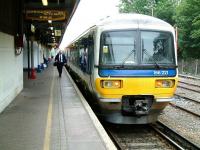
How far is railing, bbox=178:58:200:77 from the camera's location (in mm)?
42209

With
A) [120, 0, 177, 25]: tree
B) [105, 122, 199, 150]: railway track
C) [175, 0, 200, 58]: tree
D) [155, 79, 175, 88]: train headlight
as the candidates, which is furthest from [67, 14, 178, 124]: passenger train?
[120, 0, 177, 25]: tree

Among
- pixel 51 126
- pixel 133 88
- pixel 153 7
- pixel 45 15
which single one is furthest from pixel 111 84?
pixel 153 7

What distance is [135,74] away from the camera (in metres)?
11.7

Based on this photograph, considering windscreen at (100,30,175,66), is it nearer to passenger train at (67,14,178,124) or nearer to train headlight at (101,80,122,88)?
passenger train at (67,14,178,124)

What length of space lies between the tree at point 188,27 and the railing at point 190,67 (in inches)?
31.1

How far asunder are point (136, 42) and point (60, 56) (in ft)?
50.7

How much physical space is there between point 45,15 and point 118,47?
29.2 ft

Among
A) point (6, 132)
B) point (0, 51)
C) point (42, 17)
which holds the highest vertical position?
point (42, 17)

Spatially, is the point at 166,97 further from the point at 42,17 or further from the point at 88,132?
the point at 42,17

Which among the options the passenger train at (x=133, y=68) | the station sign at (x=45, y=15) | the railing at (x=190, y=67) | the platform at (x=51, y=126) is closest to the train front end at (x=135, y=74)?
the passenger train at (x=133, y=68)

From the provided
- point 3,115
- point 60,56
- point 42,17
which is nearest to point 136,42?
point 3,115

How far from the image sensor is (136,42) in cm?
1205

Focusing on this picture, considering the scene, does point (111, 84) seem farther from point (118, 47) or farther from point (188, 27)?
point (188, 27)

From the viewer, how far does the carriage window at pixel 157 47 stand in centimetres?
1210
